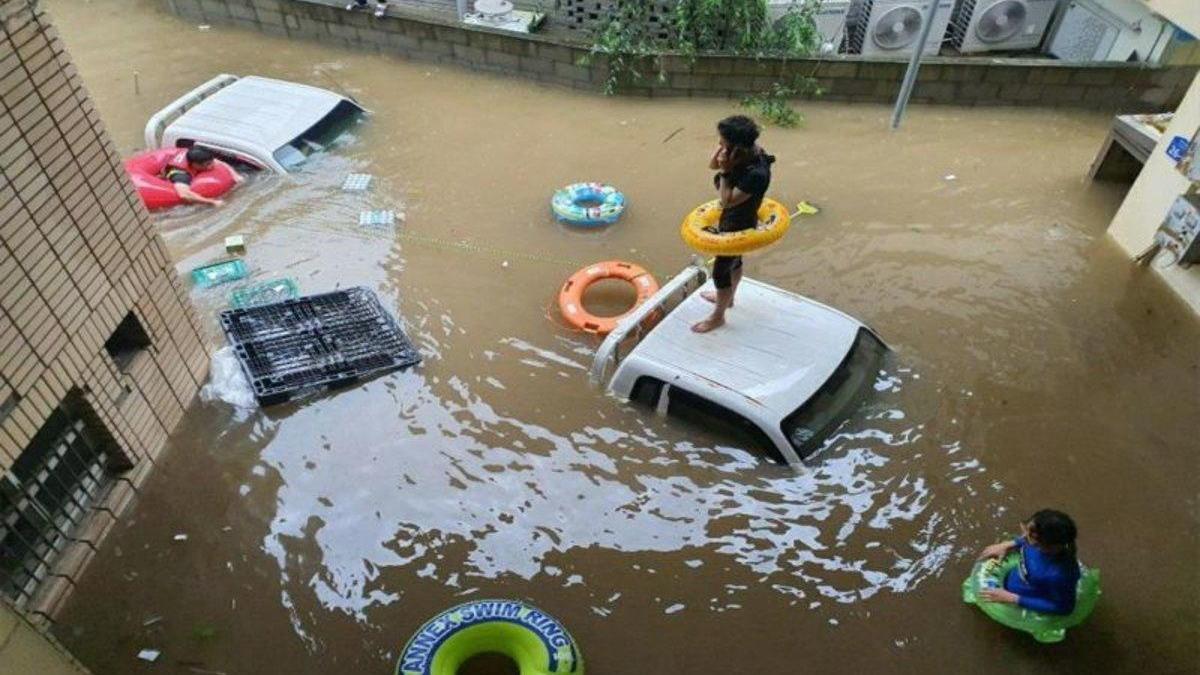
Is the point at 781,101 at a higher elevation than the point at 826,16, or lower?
lower

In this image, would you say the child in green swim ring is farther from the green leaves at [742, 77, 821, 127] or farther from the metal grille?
the metal grille

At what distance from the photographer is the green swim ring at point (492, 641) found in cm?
419

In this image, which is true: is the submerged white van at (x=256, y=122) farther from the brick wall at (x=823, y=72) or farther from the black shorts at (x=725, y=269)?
the black shorts at (x=725, y=269)

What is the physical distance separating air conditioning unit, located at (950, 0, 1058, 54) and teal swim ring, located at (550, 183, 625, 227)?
7.10 m

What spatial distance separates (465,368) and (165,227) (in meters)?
4.25

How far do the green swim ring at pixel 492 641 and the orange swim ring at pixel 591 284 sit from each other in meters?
2.82

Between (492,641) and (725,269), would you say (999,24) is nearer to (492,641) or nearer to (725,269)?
(725,269)

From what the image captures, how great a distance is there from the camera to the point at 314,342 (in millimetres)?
6426

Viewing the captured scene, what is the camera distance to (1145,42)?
10.2 metres

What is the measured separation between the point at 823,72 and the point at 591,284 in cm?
553

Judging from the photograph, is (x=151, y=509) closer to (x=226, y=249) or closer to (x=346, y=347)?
(x=346, y=347)

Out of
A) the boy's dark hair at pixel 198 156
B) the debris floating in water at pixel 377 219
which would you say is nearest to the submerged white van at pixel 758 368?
the debris floating in water at pixel 377 219

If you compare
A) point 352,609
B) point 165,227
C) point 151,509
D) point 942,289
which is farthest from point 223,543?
point 942,289

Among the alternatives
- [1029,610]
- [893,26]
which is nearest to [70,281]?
[1029,610]
